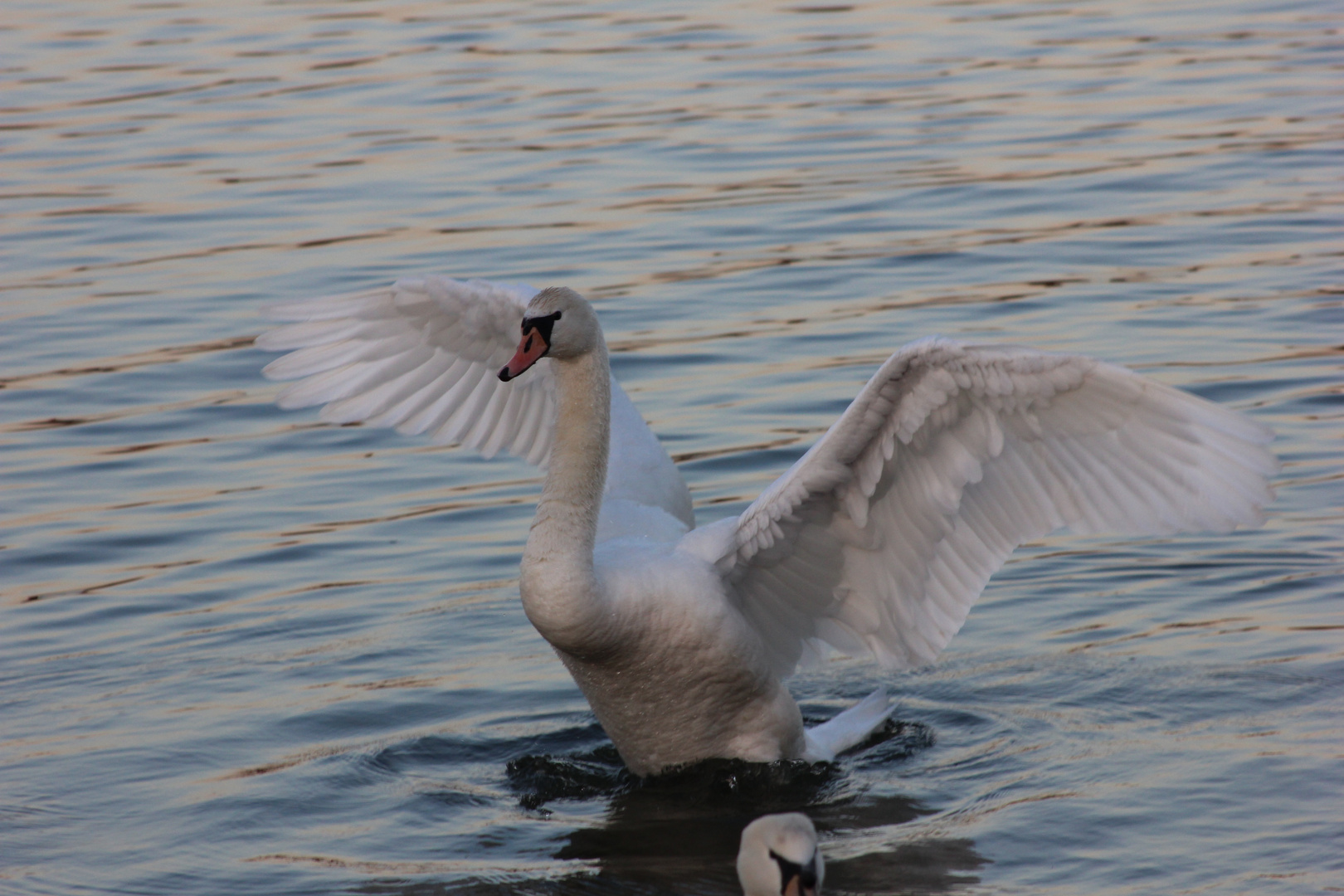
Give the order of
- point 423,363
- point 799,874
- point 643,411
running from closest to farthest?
point 799,874, point 423,363, point 643,411

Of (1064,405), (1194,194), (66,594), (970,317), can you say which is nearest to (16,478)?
(66,594)

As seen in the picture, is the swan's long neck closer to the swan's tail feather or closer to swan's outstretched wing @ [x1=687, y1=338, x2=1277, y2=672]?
swan's outstretched wing @ [x1=687, y1=338, x2=1277, y2=672]

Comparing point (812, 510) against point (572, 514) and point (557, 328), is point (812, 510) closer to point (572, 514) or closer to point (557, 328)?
point (572, 514)

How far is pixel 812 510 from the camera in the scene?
254 inches

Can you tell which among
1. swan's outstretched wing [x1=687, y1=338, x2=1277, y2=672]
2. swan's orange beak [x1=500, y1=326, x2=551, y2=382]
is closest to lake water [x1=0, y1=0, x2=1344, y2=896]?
swan's outstretched wing [x1=687, y1=338, x2=1277, y2=672]

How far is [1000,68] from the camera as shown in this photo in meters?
17.4

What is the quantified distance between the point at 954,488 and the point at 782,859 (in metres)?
1.68

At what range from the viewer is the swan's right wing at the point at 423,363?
7.45 meters

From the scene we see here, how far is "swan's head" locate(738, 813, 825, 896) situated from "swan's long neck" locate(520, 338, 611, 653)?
1.03 meters

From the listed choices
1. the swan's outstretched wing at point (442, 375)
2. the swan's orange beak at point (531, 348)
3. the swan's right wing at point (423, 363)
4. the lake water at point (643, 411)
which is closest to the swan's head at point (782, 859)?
the lake water at point (643, 411)

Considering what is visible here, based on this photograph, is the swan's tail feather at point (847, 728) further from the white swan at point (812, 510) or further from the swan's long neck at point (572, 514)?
the swan's long neck at point (572, 514)

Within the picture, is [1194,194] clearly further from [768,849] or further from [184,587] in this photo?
[768,849]

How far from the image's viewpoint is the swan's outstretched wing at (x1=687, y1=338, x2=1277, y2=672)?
5836mm

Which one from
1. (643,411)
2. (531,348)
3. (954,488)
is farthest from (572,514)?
(643,411)
